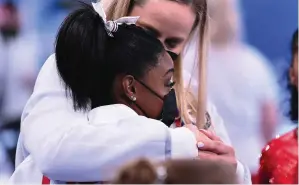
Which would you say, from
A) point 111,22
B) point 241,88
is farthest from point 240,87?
point 111,22

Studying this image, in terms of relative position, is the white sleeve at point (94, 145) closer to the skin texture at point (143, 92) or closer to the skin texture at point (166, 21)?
the skin texture at point (143, 92)

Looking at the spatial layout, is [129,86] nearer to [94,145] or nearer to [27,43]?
[94,145]

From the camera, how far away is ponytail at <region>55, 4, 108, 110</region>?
4.34 ft

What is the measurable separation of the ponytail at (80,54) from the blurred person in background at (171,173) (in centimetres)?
41

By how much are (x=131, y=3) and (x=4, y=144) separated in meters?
0.99

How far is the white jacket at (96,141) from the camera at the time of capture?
1.21m

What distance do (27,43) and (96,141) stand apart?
125 cm

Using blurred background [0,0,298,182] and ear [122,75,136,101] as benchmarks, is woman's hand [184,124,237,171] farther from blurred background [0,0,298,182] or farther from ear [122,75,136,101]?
blurred background [0,0,298,182]

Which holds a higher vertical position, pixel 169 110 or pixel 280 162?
pixel 169 110

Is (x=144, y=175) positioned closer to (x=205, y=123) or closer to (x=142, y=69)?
(x=142, y=69)

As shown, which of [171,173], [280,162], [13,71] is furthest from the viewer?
[13,71]

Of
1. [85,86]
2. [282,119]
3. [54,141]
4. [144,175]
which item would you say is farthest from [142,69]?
[282,119]

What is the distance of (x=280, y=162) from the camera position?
180 centimetres

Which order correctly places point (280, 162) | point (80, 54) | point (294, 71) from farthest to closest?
1. point (294, 71)
2. point (280, 162)
3. point (80, 54)
